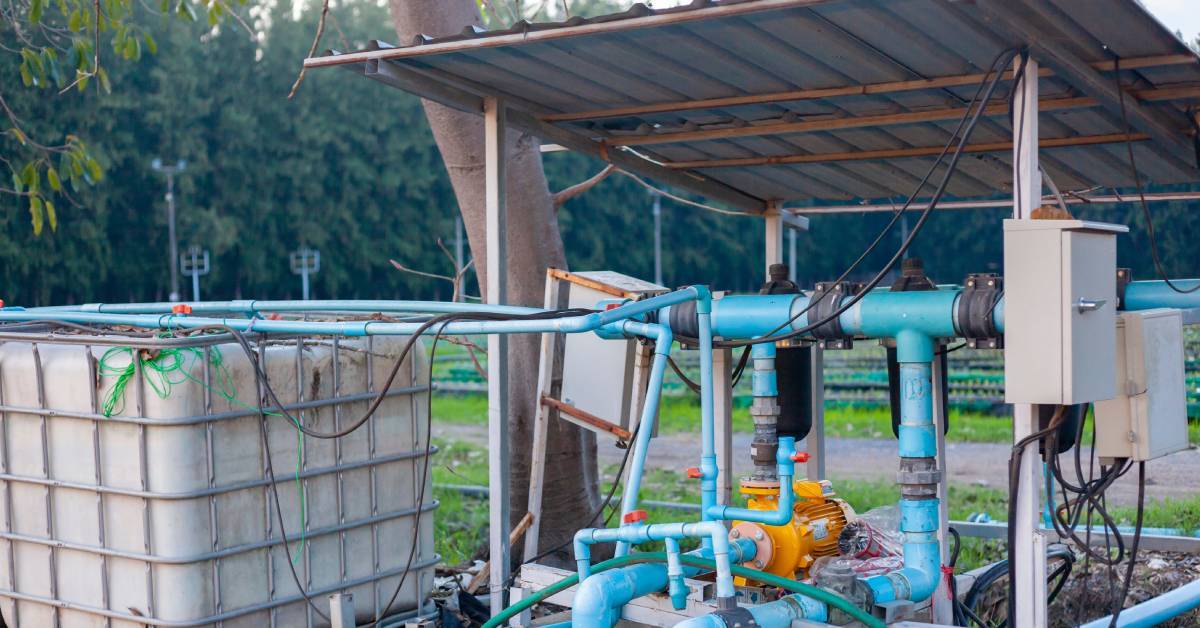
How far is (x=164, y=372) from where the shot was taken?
426 cm

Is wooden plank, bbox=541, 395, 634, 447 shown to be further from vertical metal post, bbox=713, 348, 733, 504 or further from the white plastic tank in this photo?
the white plastic tank

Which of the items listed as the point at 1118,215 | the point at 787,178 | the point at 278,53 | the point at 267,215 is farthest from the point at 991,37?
the point at 278,53

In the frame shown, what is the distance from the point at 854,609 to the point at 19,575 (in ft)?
11.7

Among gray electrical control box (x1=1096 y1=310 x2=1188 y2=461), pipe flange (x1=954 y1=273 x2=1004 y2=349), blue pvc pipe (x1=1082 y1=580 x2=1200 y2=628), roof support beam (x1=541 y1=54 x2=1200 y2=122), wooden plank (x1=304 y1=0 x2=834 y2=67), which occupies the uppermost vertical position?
wooden plank (x1=304 y1=0 x2=834 y2=67)

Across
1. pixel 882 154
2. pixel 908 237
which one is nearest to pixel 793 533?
pixel 908 237

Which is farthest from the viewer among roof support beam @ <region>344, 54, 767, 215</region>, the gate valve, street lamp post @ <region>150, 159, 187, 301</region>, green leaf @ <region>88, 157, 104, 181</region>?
street lamp post @ <region>150, 159, 187, 301</region>

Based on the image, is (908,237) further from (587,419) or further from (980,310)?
(587,419)

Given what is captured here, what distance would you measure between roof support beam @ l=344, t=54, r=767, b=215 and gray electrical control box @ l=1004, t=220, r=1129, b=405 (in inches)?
93.9

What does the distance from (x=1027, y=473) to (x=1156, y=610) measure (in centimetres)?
113

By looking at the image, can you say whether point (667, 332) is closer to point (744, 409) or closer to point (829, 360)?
point (744, 409)

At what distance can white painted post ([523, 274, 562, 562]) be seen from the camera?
5.58 m

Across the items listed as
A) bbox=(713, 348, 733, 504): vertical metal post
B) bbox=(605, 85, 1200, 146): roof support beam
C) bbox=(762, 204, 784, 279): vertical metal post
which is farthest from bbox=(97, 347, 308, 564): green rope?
bbox=(762, 204, 784, 279): vertical metal post

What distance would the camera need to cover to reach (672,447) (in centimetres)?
1341

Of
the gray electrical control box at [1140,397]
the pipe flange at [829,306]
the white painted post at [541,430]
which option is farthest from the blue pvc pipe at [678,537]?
the white painted post at [541,430]
